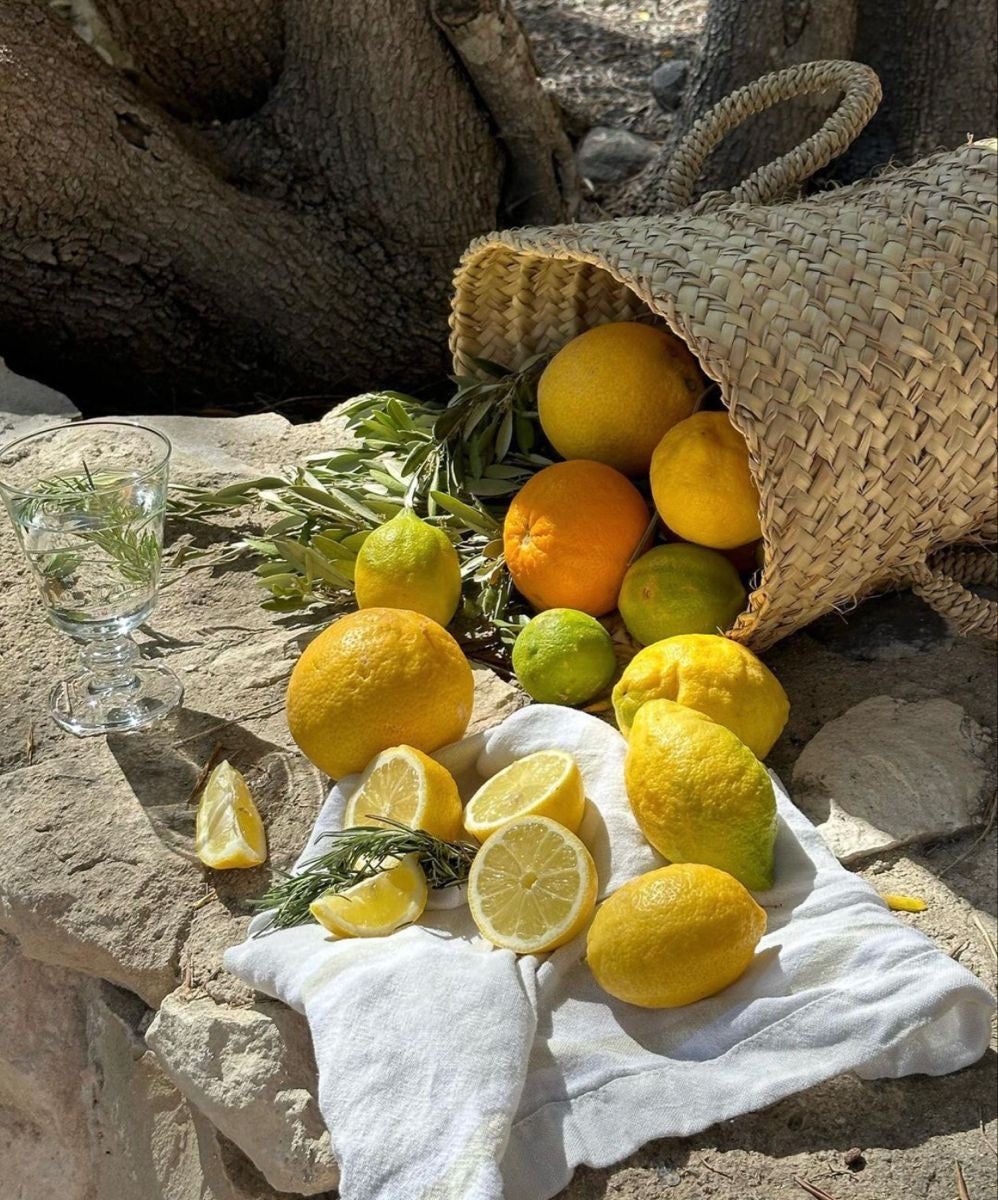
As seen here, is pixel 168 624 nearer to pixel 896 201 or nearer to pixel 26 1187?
pixel 26 1187

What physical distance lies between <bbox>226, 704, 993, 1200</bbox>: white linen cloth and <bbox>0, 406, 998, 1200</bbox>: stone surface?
0.19 ft

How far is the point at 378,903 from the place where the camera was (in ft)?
4.66

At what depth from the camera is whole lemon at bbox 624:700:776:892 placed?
1.43m

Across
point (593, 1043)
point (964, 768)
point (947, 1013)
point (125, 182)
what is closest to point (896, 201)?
point (964, 768)

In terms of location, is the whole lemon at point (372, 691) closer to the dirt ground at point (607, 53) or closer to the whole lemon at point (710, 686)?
the whole lemon at point (710, 686)

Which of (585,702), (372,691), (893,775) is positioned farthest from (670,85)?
(372,691)

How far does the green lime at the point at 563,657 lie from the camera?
177 cm

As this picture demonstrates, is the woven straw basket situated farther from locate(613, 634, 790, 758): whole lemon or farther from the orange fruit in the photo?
the orange fruit

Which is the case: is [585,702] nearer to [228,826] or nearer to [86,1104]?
[228,826]

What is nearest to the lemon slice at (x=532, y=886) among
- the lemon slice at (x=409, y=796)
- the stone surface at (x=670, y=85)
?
the lemon slice at (x=409, y=796)

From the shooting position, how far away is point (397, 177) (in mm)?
3023

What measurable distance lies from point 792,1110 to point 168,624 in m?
1.31

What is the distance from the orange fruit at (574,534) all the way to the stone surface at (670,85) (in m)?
2.38

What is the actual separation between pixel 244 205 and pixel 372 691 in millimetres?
1817
